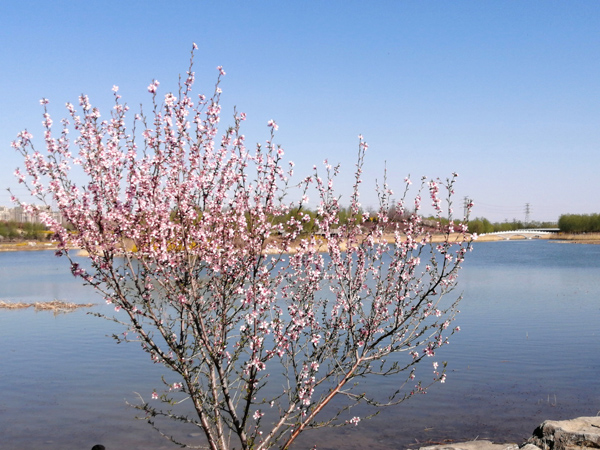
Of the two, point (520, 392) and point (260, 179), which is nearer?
point (260, 179)

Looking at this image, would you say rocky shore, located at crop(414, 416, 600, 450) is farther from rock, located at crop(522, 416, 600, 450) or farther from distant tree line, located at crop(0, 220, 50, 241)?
distant tree line, located at crop(0, 220, 50, 241)

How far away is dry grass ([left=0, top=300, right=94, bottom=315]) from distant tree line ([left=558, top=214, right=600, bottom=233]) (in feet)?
532

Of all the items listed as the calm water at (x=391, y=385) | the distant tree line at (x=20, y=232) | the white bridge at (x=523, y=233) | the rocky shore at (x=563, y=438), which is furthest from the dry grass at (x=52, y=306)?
the white bridge at (x=523, y=233)

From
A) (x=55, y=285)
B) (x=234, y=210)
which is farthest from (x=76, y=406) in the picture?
(x=55, y=285)

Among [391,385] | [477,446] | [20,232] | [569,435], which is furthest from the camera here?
[20,232]

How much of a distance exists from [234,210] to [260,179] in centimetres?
66

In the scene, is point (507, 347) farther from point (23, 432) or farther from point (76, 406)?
point (23, 432)

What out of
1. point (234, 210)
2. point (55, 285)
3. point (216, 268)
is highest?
point (234, 210)

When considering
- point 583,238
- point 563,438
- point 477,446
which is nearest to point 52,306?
point 477,446

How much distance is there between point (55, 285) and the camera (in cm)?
4731

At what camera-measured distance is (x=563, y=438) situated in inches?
380

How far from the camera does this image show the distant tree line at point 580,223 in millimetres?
163500

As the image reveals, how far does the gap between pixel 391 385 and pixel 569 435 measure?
23.1 feet

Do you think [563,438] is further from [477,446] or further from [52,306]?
[52,306]
